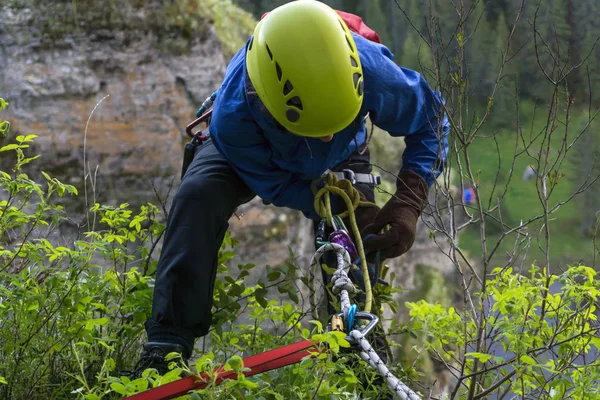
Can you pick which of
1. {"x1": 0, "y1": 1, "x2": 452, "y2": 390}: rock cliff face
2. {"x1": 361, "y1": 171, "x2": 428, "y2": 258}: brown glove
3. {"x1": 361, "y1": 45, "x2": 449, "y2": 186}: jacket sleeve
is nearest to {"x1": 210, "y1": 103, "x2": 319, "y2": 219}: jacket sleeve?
{"x1": 361, "y1": 171, "x2": 428, "y2": 258}: brown glove

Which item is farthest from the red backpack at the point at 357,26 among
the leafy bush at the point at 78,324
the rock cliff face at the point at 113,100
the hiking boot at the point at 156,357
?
the rock cliff face at the point at 113,100

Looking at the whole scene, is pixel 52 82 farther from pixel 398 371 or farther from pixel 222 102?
pixel 398 371

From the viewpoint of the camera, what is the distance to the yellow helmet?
2.51 meters

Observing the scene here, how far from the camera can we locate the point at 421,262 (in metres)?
8.75

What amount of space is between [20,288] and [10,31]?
426 centimetres

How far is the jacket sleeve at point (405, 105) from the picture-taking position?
2783mm

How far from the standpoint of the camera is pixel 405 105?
284 centimetres

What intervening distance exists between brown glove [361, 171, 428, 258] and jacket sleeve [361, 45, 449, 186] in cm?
15

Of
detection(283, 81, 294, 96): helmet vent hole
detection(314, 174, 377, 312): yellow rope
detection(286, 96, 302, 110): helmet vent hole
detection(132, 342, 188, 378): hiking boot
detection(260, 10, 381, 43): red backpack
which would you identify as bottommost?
detection(132, 342, 188, 378): hiking boot

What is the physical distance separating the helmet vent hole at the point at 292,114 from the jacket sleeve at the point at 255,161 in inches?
8.5

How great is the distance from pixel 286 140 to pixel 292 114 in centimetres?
21

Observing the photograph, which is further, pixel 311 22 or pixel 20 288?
pixel 311 22

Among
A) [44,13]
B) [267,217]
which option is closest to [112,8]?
[44,13]

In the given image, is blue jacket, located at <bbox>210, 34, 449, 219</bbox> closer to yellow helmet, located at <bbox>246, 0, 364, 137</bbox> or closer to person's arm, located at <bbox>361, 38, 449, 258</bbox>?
person's arm, located at <bbox>361, 38, 449, 258</bbox>
